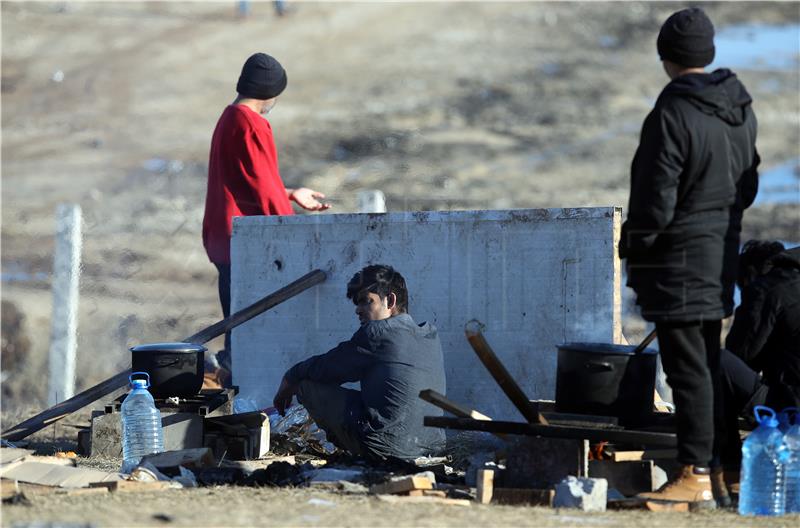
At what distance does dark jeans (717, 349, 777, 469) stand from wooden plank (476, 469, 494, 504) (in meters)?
A: 1.22

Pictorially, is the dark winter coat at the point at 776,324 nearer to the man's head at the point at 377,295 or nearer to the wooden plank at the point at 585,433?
the wooden plank at the point at 585,433

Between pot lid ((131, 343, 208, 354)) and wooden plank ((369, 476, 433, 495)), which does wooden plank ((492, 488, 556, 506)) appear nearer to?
wooden plank ((369, 476, 433, 495))

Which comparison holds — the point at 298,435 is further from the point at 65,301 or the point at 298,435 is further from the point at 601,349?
the point at 65,301

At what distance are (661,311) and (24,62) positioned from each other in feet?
86.8

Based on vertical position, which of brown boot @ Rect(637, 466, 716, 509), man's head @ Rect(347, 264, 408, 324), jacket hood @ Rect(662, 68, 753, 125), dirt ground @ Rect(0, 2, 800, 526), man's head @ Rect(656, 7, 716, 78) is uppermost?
dirt ground @ Rect(0, 2, 800, 526)

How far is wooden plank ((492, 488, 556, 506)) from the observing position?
606 cm

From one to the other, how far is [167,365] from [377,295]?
1347mm

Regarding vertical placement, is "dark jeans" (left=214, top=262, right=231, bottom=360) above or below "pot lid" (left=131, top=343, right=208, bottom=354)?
above

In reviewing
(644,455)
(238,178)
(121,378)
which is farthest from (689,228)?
(238,178)

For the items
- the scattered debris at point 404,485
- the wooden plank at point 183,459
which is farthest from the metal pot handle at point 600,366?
the wooden plank at point 183,459

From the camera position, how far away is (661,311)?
576cm

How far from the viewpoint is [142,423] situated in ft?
25.1

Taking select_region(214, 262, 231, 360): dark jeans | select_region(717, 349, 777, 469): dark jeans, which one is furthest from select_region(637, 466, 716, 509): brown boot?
select_region(214, 262, 231, 360): dark jeans

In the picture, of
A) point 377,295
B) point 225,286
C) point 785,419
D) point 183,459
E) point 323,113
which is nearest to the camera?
point 785,419
